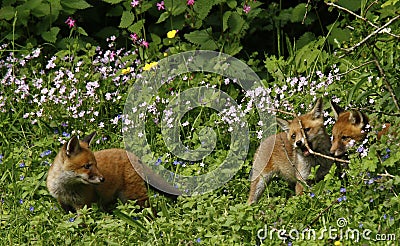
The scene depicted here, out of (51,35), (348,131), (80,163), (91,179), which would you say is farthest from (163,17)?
(348,131)

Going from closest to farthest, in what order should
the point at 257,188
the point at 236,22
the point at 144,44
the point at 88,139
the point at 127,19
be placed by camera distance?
the point at 257,188
the point at 88,139
the point at 236,22
the point at 144,44
the point at 127,19

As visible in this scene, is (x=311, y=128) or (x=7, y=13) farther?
(x=7, y=13)

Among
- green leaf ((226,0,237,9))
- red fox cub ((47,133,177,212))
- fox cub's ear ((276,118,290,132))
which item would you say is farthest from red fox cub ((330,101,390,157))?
green leaf ((226,0,237,9))

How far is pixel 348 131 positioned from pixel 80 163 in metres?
2.17

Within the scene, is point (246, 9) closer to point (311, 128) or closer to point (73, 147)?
point (311, 128)

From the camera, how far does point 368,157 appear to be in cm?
605

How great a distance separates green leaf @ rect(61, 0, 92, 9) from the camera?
951cm

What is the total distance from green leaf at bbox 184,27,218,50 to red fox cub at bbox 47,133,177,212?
198 centimetres

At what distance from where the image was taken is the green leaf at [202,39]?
8.91 meters

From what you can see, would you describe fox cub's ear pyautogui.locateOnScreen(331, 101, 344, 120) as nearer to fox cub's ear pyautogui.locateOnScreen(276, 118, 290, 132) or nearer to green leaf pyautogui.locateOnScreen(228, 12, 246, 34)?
fox cub's ear pyautogui.locateOnScreen(276, 118, 290, 132)

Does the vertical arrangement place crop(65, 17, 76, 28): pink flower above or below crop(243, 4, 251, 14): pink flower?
below

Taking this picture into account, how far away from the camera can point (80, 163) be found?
7016mm

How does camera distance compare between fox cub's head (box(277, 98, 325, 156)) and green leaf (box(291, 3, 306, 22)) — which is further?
green leaf (box(291, 3, 306, 22))

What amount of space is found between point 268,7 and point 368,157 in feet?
13.0
